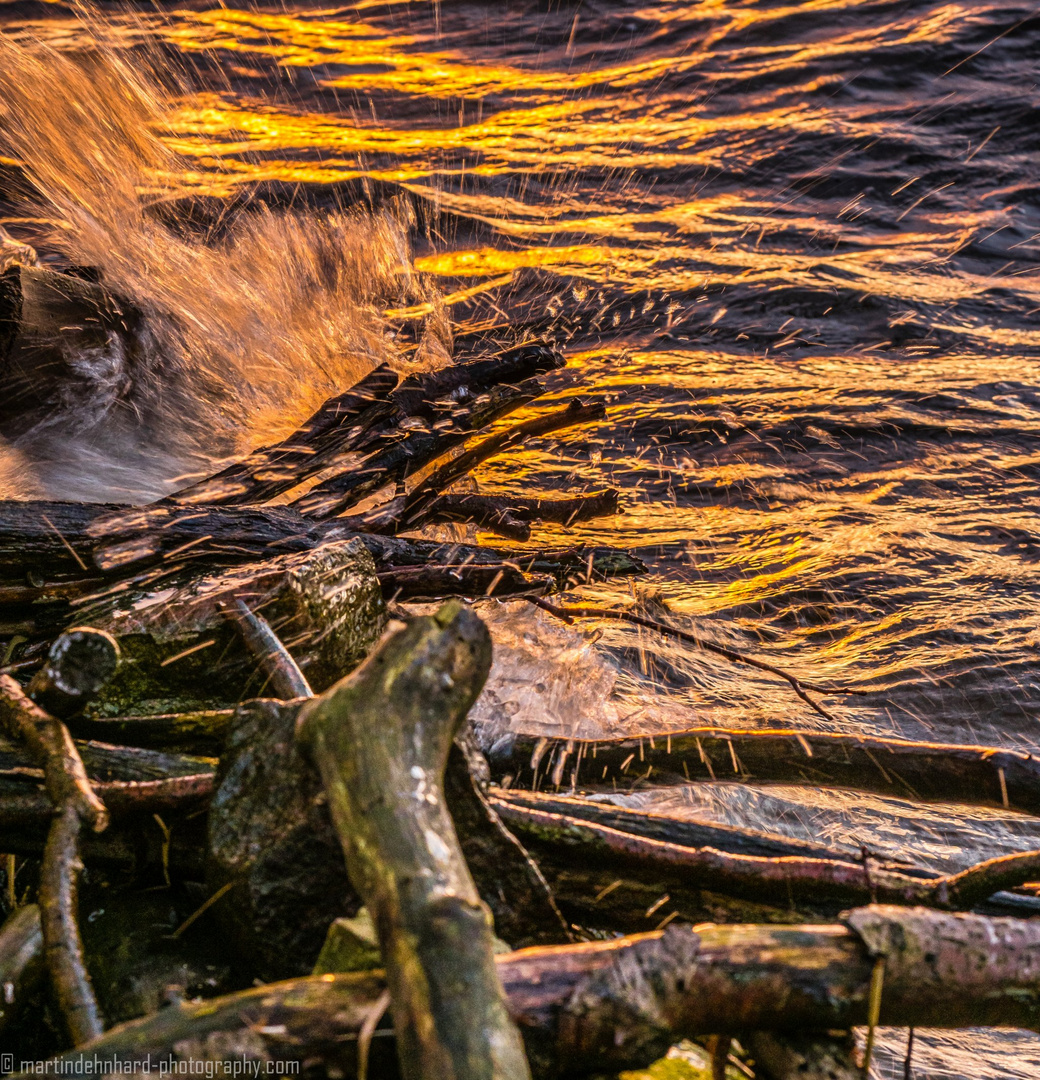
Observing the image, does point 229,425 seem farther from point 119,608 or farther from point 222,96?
point 222,96

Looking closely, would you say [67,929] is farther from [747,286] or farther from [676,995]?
[747,286]

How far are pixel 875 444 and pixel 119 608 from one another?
6163 mm

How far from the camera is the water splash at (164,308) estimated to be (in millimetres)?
5453

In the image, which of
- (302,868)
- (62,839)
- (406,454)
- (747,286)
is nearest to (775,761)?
(302,868)

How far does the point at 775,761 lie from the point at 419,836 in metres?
1.93

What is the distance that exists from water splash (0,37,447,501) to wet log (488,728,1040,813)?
3078 mm

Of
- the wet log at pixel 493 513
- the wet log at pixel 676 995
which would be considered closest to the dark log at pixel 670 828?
the wet log at pixel 676 995

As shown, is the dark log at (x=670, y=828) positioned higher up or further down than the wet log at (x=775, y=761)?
further down

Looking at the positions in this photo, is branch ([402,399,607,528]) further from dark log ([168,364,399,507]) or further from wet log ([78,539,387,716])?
wet log ([78,539,387,716])

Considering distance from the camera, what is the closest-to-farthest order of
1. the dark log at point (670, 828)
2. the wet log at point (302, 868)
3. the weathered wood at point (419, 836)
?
1. the weathered wood at point (419, 836)
2. the wet log at point (302, 868)
3. the dark log at point (670, 828)

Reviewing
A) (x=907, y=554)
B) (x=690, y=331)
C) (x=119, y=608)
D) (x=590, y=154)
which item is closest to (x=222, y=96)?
(x=590, y=154)

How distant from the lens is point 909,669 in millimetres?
4984

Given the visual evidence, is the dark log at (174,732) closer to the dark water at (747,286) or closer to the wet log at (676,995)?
the wet log at (676,995)

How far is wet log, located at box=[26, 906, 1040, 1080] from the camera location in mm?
1420
